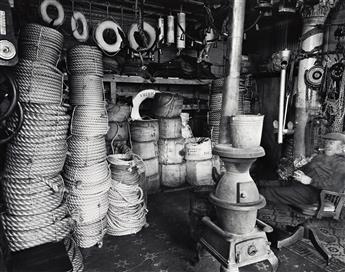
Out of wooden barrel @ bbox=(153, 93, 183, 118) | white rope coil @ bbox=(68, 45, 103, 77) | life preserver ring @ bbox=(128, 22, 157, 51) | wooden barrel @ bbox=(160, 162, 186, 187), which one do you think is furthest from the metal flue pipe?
life preserver ring @ bbox=(128, 22, 157, 51)

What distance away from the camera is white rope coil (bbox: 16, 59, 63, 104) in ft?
9.72

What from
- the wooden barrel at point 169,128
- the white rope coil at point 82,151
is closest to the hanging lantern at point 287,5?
the wooden barrel at point 169,128

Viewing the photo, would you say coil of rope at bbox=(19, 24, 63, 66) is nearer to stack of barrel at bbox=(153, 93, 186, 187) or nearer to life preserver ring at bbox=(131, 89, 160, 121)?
life preserver ring at bbox=(131, 89, 160, 121)

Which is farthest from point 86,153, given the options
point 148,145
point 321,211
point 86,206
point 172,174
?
point 321,211

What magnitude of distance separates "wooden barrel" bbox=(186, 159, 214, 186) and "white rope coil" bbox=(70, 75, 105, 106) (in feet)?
9.72

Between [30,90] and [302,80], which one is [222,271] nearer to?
[30,90]

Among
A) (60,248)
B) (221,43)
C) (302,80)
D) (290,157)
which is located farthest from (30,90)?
(221,43)

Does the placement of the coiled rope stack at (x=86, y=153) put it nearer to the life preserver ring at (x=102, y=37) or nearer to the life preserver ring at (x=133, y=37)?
the life preserver ring at (x=102, y=37)

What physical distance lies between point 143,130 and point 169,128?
692 mm

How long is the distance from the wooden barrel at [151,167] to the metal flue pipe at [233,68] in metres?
2.97

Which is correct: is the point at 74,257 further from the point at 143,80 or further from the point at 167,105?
the point at 143,80

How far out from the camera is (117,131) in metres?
5.21

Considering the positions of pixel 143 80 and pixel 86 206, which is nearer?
pixel 86 206

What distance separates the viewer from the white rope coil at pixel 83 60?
3.73 metres
